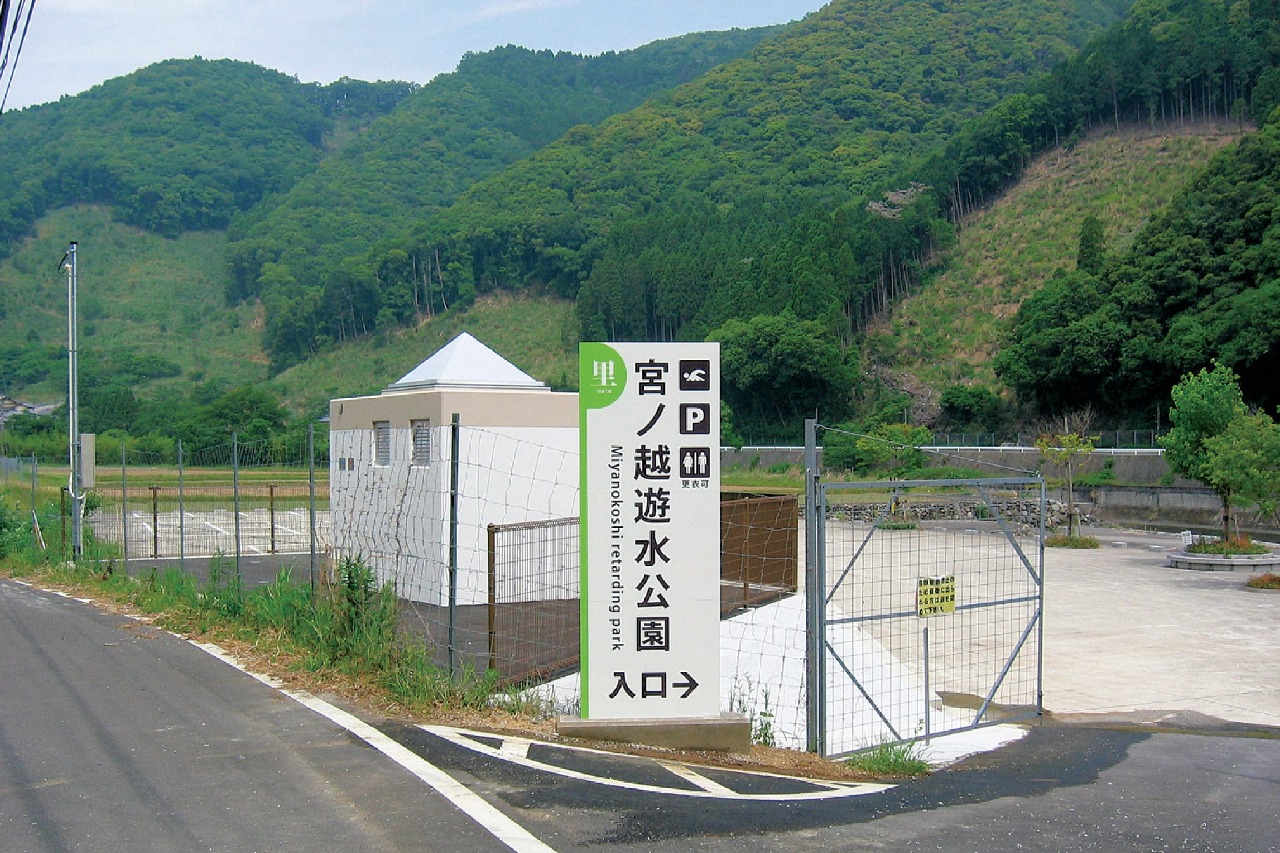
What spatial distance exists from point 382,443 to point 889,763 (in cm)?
1115

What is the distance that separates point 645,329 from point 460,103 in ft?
325

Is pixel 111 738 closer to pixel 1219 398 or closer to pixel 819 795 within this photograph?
pixel 819 795

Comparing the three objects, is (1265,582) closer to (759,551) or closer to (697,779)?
(759,551)

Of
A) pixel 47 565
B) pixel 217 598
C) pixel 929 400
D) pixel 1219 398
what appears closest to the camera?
pixel 217 598

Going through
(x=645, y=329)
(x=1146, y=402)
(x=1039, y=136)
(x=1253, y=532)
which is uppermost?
(x=1039, y=136)

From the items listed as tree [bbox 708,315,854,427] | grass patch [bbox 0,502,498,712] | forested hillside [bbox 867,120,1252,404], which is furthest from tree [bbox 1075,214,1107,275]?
grass patch [bbox 0,502,498,712]

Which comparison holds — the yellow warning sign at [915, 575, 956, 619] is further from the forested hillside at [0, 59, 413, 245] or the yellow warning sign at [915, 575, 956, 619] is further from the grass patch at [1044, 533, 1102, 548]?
the forested hillside at [0, 59, 413, 245]

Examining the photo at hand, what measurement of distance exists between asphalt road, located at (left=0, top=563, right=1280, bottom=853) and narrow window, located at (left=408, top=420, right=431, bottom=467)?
7.15 meters

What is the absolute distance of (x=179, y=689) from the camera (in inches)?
362

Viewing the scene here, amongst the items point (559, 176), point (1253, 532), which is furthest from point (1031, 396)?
point (559, 176)

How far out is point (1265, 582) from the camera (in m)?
23.8

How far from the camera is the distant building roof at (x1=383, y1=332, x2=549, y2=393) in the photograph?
18.5m

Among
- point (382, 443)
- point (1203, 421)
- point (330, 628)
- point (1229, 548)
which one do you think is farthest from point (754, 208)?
point (330, 628)

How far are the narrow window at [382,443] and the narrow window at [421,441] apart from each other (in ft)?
2.25
